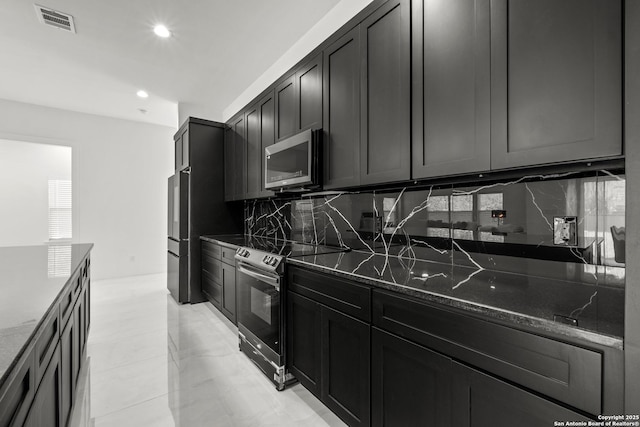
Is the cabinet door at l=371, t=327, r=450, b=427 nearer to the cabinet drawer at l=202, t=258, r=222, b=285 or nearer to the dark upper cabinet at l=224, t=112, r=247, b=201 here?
the cabinet drawer at l=202, t=258, r=222, b=285

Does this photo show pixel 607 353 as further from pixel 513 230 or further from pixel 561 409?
pixel 513 230

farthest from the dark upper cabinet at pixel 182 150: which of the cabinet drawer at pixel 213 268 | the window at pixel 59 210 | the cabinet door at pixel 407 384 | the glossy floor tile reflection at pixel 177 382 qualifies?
the cabinet door at pixel 407 384

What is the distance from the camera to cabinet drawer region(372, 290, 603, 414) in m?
0.79

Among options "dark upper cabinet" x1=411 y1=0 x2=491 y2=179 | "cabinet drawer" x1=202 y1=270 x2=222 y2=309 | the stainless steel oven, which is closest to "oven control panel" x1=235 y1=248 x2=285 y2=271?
the stainless steel oven

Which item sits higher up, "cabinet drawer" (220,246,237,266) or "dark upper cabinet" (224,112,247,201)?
"dark upper cabinet" (224,112,247,201)

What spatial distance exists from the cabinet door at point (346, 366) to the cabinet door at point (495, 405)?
458 mm

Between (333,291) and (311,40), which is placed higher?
(311,40)

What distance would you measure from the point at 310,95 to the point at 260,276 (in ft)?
4.93

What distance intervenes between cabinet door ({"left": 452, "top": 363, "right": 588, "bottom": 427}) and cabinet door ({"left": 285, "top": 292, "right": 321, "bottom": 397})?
0.88m

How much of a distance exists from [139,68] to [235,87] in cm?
116

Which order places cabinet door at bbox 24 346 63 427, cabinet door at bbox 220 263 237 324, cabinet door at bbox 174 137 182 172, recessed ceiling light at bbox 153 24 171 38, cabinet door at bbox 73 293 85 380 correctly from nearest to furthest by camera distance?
cabinet door at bbox 24 346 63 427, cabinet door at bbox 73 293 85 380, recessed ceiling light at bbox 153 24 171 38, cabinet door at bbox 220 263 237 324, cabinet door at bbox 174 137 182 172

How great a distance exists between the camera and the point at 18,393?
0.79m

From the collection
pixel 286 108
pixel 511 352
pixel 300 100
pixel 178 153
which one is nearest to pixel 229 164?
pixel 178 153

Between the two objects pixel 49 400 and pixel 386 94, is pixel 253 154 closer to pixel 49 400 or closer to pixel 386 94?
pixel 386 94
